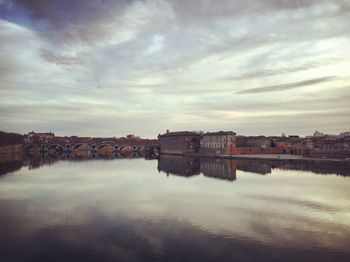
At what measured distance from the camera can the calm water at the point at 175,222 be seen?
20734mm

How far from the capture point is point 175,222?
90.7 ft

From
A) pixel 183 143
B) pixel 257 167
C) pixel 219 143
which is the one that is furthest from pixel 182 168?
pixel 183 143

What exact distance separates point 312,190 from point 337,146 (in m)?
95.5

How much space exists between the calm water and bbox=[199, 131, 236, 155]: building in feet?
205

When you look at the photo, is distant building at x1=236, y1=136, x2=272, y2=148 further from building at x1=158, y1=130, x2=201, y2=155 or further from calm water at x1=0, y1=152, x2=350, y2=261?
calm water at x1=0, y1=152, x2=350, y2=261

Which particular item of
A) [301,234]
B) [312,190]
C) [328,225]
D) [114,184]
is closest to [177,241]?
[301,234]

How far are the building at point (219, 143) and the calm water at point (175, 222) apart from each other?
62496 mm

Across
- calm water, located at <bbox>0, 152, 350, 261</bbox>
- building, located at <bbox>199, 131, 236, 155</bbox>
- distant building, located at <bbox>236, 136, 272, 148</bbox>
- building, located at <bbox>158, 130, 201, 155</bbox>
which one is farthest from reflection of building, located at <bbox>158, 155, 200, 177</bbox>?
distant building, located at <bbox>236, 136, 272, 148</bbox>

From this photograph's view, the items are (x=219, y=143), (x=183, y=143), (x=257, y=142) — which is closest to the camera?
(x=219, y=143)

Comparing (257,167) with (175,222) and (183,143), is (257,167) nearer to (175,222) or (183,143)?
(175,222)

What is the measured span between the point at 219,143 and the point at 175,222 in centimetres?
9185

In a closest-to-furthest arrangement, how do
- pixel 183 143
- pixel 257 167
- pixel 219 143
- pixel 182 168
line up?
pixel 257 167 → pixel 182 168 → pixel 219 143 → pixel 183 143

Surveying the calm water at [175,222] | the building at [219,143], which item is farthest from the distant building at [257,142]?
the calm water at [175,222]

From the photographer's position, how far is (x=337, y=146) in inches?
5133
